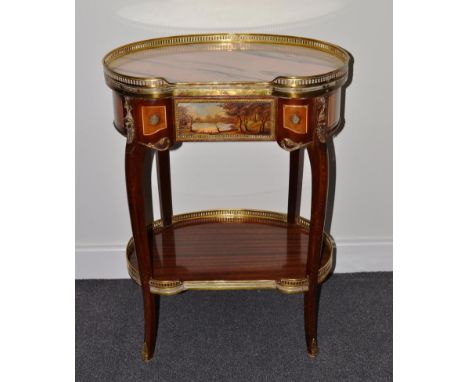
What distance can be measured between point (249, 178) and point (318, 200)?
0.68 metres

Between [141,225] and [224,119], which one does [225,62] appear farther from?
[141,225]

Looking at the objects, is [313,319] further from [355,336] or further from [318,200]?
[318,200]

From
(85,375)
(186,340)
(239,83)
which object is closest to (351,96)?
(239,83)

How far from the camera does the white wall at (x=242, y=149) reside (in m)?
2.26

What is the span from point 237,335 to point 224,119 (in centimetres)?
99

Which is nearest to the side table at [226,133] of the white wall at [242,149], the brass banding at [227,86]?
the brass banding at [227,86]

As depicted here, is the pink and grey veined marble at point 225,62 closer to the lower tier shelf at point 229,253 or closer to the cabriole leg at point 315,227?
the cabriole leg at point 315,227

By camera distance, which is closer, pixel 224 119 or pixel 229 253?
pixel 224 119

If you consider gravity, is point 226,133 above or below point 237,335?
above

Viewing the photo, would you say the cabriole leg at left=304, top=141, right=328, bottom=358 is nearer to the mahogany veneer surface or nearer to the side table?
the side table

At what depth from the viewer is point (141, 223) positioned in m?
1.96

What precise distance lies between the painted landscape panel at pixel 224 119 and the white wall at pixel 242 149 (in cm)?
64

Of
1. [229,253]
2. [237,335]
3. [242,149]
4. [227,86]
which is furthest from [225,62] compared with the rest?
[237,335]

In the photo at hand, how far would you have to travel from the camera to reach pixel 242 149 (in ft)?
8.21
